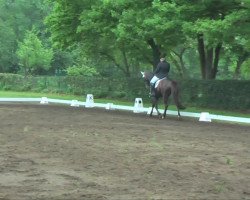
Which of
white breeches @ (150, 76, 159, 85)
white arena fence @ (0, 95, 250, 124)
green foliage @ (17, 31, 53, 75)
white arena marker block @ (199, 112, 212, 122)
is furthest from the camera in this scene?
Answer: green foliage @ (17, 31, 53, 75)

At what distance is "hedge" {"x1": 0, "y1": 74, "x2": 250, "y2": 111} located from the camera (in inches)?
1171

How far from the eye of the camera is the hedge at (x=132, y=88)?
97.6 feet

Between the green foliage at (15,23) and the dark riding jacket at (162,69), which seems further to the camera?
the green foliage at (15,23)

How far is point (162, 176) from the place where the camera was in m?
8.86

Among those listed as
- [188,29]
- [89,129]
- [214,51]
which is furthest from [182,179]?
[214,51]

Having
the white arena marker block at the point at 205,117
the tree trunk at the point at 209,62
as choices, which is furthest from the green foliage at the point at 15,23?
the white arena marker block at the point at 205,117

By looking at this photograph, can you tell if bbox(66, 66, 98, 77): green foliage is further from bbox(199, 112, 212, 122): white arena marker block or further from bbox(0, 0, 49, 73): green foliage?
bbox(199, 112, 212, 122): white arena marker block

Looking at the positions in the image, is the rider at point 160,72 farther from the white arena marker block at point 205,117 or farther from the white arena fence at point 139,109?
the white arena marker block at point 205,117

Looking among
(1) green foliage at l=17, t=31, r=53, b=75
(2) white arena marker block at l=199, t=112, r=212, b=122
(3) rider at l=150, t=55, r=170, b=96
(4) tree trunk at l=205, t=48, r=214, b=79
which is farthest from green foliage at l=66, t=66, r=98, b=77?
(2) white arena marker block at l=199, t=112, r=212, b=122

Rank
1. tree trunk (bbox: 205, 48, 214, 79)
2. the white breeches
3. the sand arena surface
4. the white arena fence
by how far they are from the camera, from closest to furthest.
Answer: the sand arena surface < the white arena fence < the white breeches < tree trunk (bbox: 205, 48, 214, 79)

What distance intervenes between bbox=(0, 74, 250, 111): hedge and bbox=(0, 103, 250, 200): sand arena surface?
12.7 metres

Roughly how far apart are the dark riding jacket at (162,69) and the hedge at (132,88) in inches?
311

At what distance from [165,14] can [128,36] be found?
3.91m

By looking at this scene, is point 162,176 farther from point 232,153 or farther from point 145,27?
point 145,27
